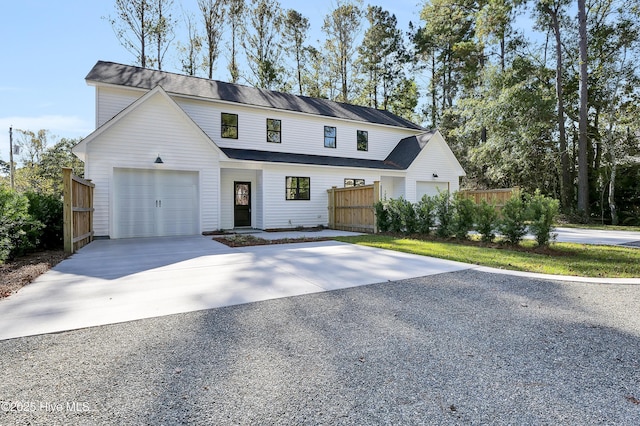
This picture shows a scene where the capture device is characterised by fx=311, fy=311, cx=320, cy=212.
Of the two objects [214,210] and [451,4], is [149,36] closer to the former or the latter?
[214,210]

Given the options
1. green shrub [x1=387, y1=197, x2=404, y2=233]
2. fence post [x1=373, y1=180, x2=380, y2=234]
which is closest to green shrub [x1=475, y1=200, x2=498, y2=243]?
green shrub [x1=387, y1=197, x2=404, y2=233]

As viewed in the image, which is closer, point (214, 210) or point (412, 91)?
point (214, 210)

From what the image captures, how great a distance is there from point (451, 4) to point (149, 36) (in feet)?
69.9

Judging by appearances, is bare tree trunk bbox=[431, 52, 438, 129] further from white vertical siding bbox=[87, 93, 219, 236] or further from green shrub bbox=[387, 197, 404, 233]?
white vertical siding bbox=[87, 93, 219, 236]

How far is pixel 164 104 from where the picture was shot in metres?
10.8

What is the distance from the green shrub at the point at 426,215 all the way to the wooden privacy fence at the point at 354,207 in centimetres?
180

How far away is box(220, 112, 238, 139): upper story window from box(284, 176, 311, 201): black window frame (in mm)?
3192

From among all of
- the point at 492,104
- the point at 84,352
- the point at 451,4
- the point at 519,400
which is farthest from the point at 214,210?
the point at 451,4

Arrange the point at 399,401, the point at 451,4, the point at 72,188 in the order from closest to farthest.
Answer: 1. the point at 399,401
2. the point at 72,188
3. the point at 451,4

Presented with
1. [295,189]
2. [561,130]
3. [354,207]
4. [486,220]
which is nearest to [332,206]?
[354,207]

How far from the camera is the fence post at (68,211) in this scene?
23.2 ft

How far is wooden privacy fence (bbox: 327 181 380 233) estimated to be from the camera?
468 inches

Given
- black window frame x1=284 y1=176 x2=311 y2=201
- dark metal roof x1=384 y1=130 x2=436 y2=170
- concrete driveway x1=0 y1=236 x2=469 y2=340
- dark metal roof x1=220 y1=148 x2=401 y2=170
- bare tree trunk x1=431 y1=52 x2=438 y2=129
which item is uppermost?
bare tree trunk x1=431 y1=52 x2=438 y2=129

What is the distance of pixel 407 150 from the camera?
17188mm
